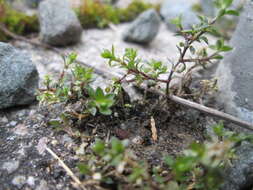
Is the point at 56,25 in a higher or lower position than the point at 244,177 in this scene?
higher

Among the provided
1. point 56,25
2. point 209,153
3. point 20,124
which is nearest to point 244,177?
point 209,153

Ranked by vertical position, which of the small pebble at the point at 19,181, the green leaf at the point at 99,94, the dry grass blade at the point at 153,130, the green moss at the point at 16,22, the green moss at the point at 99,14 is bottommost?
the small pebble at the point at 19,181

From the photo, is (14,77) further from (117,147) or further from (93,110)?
(117,147)

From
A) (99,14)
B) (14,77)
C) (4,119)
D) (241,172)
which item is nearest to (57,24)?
(99,14)

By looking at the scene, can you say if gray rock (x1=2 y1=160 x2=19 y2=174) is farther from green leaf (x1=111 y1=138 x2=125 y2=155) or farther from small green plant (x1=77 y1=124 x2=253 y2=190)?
green leaf (x1=111 y1=138 x2=125 y2=155)

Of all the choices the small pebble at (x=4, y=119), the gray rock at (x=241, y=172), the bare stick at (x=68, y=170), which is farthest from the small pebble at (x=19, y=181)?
the gray rock at (x=241, y=172)

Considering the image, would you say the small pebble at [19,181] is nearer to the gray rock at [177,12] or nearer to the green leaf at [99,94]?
the green leaf at [99,94]

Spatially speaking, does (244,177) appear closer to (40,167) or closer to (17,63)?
(40,167)
